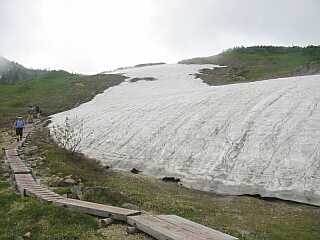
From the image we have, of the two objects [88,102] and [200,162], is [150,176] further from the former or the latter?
[88,102]

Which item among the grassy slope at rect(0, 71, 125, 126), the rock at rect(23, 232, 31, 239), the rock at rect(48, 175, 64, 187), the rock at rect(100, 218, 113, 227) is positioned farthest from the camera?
the grassy slope at rect(0, 71, 125, 126)

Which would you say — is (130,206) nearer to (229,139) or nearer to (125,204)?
(125,204)

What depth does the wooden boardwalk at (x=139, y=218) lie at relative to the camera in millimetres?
8758

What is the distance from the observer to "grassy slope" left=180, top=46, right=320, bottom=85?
160ft

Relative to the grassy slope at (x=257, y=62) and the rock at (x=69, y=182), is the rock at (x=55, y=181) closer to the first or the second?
the rock at (x=69, y=182)

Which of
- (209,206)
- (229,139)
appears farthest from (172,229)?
(229,139)

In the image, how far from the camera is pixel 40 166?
18641mm

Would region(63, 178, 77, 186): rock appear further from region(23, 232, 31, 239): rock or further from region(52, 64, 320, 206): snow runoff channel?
region(23, 232, 31, 239): rock

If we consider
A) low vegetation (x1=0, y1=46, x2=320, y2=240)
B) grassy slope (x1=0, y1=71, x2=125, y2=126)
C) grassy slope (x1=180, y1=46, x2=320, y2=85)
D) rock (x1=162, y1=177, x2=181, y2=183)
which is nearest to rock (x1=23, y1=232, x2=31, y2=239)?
low vegetation (x1=0, y1=46, x2=320, y2=240)

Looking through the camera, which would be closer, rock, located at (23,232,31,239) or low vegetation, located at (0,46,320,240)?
rock, located at (23,232,31,239)

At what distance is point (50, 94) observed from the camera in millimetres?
57688

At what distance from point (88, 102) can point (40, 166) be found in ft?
82.0

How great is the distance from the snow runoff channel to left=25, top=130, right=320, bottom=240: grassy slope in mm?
866

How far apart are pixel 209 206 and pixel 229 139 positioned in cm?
578
